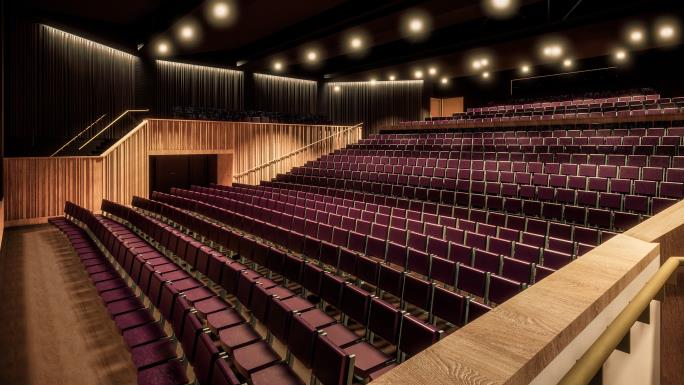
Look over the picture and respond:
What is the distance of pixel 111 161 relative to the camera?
219 inches

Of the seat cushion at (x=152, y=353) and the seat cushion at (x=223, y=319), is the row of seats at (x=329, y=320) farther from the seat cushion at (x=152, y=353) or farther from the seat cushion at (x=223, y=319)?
the seat cushion at (x=152, y=353)

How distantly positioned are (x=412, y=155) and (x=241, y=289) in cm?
448

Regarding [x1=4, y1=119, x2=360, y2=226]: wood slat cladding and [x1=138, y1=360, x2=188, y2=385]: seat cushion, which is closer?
[x1=138, y1=360, x2=188, y2=385]: seat cushion

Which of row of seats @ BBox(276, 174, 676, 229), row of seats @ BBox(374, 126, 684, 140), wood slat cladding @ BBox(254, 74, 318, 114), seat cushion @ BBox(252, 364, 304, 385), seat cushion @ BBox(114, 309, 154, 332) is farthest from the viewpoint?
wood slat cladding @ BBox(254, 74, 318, 114)

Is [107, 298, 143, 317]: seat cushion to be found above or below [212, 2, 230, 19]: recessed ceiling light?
below

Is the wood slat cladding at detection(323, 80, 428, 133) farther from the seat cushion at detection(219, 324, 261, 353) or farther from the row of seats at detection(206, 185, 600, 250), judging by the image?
the seat cushion at detection(219, 324, 261, 353)

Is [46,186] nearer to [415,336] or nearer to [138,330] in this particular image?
[138,330]

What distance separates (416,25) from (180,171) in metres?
4.48

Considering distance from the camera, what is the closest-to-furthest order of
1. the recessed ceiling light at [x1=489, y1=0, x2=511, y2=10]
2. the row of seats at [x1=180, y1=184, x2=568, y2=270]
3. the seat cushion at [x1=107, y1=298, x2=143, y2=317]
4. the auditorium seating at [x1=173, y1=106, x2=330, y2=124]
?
1. the seat cushion at [x1=107, y1=298, x2=143, y2=317]
2. the row of seats at [x1=180, y1=184, x2=568, y2=270]
3. the recessed ceiling light at [x1=489, y1=0, x2=511, y2=10]
4. the auditorium seating at [x1=173, y1=106, x2=330, y2=124]

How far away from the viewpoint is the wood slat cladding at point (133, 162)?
4836 mm

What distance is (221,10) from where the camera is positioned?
15.7 feet

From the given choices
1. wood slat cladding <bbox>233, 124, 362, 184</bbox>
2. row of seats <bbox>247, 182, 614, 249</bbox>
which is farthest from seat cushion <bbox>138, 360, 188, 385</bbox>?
wood slat cladding <bbox>233, 124, 362, 184</bbox>

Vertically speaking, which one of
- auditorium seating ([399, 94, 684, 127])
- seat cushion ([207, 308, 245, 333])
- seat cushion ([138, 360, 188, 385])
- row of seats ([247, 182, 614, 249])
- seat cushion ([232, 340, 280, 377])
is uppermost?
auditorium seating ([399, 94, 684, 127])

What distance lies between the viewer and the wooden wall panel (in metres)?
4.73
